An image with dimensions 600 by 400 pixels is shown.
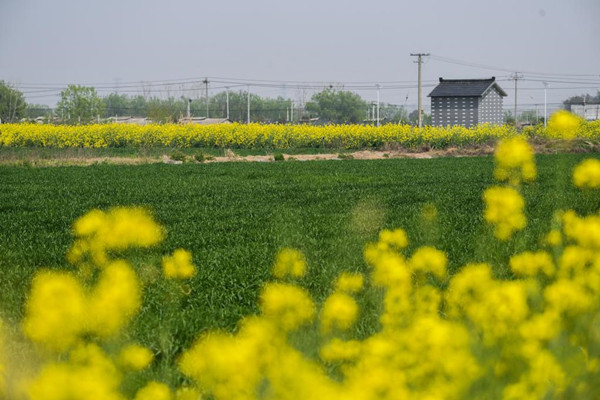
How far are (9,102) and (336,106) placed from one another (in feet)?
163

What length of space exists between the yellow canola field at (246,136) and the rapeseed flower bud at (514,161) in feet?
101

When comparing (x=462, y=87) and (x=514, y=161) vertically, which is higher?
(x=462, y=87)

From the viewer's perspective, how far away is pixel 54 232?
875 centimetres

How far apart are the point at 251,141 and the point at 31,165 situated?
15167 mm

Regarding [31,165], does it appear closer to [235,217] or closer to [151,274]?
[235,217]

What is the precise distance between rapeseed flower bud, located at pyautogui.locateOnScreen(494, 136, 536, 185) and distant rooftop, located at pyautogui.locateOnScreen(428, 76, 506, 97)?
56.1 metres

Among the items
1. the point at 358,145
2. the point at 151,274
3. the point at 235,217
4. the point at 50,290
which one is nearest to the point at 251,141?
the point at 358,145

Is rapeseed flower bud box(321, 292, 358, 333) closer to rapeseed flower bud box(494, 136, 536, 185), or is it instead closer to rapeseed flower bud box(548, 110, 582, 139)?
rapeseed flower bud box(494, 136, 536, 185)

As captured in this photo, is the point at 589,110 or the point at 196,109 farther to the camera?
the point at 196,109

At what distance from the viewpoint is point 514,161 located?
322 cm

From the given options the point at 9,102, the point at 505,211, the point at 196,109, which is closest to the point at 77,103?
the point at 9,102

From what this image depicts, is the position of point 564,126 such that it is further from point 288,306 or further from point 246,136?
point 246,136

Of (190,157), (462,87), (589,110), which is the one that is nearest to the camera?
(190,157)

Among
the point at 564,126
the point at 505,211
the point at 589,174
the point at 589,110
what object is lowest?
the point at 505,211
